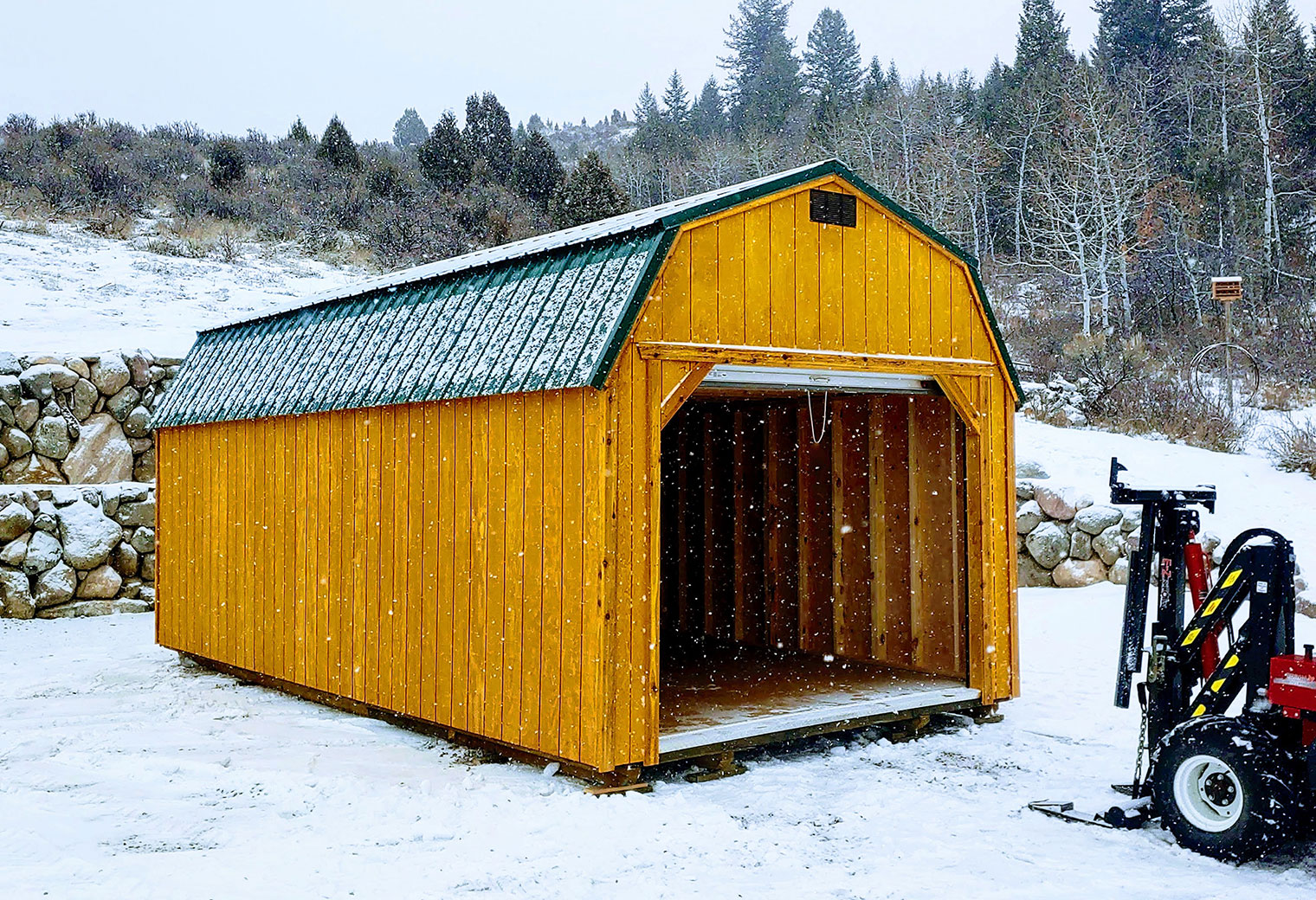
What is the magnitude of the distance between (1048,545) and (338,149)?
2139 cm

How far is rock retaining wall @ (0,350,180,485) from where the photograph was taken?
1280cm

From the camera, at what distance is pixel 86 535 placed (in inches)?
488

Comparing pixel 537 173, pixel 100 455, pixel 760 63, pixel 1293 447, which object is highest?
pixel 760 63

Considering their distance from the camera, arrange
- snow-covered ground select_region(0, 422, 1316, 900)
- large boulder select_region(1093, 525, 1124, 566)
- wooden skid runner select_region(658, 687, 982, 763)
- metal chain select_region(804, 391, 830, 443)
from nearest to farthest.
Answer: snow-covered ground select_region(0, 422, 1316, 900) < wooden skid runner select_region(658, 687, 982, 763) < metal chain select_region(804, 391, 830, 443) < large boulder select_region(1093, 525, 1124, 566)

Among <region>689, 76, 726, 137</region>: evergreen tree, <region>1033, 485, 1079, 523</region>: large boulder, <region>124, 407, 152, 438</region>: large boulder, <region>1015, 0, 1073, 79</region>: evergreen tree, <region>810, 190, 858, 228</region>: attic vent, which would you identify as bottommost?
<region>1033, 485, 1079, 523</region>: large boulder

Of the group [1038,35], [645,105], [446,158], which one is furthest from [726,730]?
[645,105]

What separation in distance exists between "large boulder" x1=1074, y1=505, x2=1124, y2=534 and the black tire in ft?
26.1

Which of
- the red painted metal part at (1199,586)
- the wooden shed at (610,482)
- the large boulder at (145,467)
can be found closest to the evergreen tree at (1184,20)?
the wooden shed at (610,482)

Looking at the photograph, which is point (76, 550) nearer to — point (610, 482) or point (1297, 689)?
point (610, 482)

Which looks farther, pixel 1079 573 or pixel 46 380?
pixel 46 380

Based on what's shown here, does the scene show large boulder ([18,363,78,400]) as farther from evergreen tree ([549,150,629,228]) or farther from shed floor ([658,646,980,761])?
evergreen tree ([549,150,629,228])

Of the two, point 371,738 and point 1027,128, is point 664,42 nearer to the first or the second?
point 1027,128

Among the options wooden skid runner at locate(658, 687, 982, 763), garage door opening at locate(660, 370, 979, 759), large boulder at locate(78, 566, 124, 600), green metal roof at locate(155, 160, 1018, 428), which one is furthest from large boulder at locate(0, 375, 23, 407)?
wooden skid runner at locate(658, 687, 982, 763)

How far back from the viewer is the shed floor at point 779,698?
256 inches
